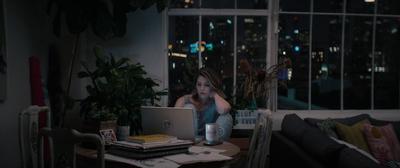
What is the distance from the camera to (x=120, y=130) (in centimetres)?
235

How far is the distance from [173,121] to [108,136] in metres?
0.40

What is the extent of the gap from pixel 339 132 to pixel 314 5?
4.95ft

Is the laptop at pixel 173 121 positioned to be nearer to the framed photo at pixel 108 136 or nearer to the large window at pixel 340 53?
the framed photo at pixel 108 136

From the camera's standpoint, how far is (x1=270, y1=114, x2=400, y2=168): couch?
204cm

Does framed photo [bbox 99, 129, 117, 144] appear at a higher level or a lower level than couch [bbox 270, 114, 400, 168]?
higher

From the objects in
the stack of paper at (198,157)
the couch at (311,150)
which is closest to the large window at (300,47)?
the couch at (311,150)

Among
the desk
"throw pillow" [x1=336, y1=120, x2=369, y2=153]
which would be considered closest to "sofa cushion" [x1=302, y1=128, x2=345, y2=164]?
the desk

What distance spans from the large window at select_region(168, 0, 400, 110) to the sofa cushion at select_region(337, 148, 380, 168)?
68.8 inches

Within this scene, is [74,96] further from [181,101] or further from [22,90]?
[181,101]

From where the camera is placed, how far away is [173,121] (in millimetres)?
2338

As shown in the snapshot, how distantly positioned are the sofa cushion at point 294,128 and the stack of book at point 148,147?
123 cm

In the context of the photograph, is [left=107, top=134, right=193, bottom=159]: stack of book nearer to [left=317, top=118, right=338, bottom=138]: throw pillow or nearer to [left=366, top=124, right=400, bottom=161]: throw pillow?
[left=317, top=118, right=338, bottom=138]: throw pillow

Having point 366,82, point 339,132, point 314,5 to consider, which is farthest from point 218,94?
point 366,82

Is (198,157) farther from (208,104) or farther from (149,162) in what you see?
(208,104)
